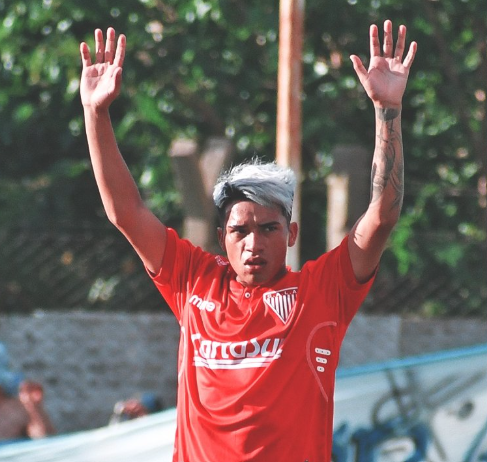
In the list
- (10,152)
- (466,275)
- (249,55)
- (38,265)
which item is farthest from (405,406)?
(10,152)

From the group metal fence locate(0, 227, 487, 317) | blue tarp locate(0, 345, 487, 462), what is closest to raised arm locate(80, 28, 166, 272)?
blue tarp locate(0, 345, 487, 462)

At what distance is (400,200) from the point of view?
3023 mm

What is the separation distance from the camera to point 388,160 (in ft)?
9.98

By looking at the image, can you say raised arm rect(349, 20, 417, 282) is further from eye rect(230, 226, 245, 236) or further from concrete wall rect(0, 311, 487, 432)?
concrete wall rect(0, 311, 487, 432)

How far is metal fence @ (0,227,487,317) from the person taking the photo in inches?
320


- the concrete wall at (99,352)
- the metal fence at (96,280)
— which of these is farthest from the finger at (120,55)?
the metal fence at (96,280)

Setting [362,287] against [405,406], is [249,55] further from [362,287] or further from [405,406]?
Answer: [362,287]

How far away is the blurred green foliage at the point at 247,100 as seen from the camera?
8.54 meters

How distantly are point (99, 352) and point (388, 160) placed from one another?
5.02 metres

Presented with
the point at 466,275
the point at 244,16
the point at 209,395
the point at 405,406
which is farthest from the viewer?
the point at 244,16

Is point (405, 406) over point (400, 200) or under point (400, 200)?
under

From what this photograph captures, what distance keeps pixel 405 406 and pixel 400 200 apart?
5.76ft

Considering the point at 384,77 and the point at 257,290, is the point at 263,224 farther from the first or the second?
the point at 384,77

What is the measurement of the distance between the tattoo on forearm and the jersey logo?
0.32m
